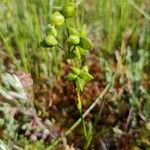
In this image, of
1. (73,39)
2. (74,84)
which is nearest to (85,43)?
(73,39)

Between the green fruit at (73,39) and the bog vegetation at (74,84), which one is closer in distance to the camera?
the green fruit at (73,39)

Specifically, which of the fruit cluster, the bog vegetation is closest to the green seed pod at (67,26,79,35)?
the fruit cluster

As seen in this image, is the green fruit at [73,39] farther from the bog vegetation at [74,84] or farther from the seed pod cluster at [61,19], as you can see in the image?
the bog vegetation at [74,84]

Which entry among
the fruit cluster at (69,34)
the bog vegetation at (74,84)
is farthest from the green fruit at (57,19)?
the bog vegetation at (74,84)

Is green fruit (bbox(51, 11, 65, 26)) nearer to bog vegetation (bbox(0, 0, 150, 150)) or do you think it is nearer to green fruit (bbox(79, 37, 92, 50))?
green fruit (bbox(79, 37, 92, 50))

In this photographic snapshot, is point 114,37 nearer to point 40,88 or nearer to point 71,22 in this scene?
point 71,22

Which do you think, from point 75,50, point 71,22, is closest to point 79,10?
point 71,22

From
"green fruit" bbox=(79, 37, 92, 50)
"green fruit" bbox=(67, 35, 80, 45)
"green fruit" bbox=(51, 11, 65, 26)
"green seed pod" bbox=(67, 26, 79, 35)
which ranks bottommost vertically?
"green fruit" bbox=(79, 37, 92, 50)

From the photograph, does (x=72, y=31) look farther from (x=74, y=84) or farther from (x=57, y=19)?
(x=74, y=84)
